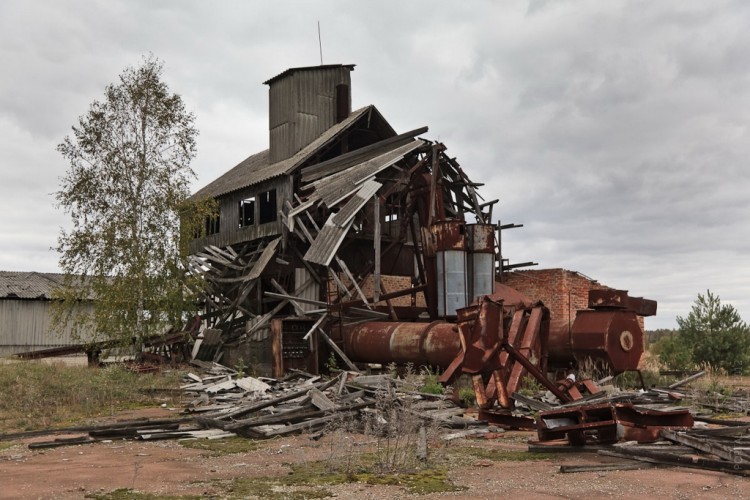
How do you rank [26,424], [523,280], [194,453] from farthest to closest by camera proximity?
[523,280] < [26,424] < [194,453]

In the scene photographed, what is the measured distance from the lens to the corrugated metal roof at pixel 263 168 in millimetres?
23688

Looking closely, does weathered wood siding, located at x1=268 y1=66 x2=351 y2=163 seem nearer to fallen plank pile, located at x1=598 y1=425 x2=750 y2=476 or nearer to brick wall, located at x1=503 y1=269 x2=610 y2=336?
brick wall, located at x1=503 y1=269 x2=610 y2=336

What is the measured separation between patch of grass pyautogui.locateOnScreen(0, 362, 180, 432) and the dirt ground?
132 inches

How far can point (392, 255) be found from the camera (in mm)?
24641

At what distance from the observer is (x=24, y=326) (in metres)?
31.5

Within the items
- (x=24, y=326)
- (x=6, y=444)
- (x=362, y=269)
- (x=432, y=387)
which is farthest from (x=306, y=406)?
(x=24, y=326)

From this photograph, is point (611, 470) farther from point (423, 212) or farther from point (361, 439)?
point (423, 212)

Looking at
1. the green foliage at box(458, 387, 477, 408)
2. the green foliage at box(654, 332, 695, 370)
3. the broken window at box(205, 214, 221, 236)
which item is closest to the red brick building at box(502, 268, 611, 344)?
Result: the green foliage at box(654, 332, 695, 370)

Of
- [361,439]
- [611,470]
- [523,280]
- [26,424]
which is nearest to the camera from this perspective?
[611,470]

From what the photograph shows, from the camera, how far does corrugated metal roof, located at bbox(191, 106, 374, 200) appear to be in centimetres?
2369

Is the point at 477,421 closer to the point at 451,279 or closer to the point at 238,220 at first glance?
the point at 451,279

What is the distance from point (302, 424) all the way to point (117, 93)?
51.0 ft

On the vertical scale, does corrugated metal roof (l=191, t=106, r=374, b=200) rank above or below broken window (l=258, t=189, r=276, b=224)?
above

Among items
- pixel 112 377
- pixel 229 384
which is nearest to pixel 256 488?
pixel 229 384
